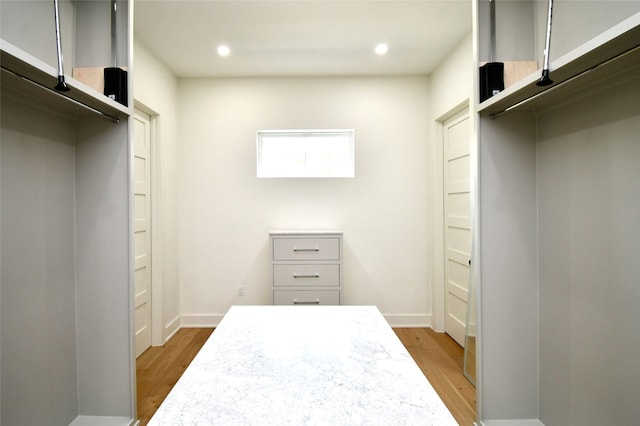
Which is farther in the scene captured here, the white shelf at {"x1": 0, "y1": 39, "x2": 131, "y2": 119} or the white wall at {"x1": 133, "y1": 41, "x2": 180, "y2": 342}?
the white wall at {"x1": 133, "y1": 41, "x2": 180, "y2": 342}

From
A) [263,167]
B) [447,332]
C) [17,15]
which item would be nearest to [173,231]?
A: [263,167]

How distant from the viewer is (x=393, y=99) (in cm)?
328

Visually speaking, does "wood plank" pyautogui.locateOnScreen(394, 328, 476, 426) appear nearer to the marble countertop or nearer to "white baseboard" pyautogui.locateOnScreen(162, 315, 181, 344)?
the marble countertop

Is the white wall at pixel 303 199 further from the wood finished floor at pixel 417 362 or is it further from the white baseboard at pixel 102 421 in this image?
the white baseboard at pixel 102 421

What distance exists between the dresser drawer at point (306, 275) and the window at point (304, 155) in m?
1.07

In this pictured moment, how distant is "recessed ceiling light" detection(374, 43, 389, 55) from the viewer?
266 centimetres

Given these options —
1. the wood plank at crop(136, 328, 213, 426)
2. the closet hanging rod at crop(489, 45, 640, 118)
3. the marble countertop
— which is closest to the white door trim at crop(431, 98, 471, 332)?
the closet hanging rod at crop(489, 45, 640, 118)

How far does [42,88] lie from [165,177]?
1758 millimetres

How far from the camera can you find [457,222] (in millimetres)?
2869

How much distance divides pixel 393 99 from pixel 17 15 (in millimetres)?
2910

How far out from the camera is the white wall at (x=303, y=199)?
3.28 meters

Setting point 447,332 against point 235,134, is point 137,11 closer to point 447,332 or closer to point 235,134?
point 235,134

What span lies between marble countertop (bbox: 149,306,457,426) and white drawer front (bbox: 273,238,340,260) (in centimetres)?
181

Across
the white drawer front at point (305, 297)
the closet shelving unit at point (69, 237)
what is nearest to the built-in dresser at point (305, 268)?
the white drawer front at point (305, 297)
